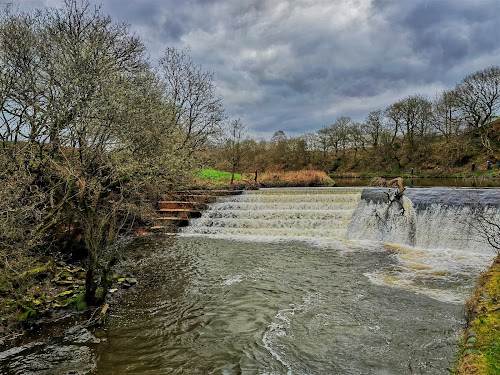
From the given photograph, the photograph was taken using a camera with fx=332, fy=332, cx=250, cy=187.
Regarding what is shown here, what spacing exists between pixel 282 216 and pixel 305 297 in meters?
8.38

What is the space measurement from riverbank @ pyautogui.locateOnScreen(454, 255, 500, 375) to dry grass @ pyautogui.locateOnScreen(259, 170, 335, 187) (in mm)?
21928

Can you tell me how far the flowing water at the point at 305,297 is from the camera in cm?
473

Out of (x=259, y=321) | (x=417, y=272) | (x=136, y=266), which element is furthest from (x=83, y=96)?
(x=417, y=272)

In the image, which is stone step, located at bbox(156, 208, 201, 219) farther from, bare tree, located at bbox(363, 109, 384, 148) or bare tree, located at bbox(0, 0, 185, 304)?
bare tree, located at bbox(363, 109, 384, 148)

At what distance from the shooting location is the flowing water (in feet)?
15.5

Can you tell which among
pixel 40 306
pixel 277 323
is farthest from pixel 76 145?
pixel 277 323

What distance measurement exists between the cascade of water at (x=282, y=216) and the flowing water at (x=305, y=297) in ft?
0.34

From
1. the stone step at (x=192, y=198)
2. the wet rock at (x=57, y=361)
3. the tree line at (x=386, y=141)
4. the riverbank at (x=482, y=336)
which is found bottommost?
the wet rock at (x=57, y=361)

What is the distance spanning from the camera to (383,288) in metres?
7.62

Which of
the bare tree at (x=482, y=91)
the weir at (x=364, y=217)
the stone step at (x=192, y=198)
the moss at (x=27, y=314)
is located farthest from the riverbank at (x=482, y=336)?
the bare tree at (x=482, y=91)

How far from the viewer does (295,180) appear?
28141 mm

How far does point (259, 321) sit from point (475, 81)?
1483 inches

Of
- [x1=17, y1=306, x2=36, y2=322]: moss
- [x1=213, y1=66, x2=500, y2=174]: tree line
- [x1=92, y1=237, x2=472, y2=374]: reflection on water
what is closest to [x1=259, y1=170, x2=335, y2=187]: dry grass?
[x1=213, y1=66, x2=500, y2=174]: tree line

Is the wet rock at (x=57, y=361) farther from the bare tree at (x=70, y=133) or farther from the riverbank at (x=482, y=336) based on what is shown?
the riverbank at (x=482, y=336)
